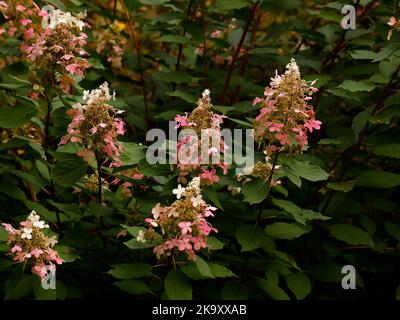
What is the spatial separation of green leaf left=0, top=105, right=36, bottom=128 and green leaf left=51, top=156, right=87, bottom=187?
0.32 meters

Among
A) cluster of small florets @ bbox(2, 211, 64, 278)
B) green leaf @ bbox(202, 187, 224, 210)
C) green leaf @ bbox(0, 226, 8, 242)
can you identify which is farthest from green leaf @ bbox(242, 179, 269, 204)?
green leaf @ bbox(0, 226, 8, 242)

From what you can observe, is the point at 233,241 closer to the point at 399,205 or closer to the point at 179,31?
the point at 399,205

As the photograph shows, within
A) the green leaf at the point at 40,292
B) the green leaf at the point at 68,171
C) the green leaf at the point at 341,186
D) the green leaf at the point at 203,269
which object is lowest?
the green leaf at the point at 40,292

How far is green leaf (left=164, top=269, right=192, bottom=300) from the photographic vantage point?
2436 mm

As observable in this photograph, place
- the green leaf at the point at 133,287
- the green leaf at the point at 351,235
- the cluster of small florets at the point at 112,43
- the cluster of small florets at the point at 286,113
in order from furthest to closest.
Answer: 1. the cluster of small florets at the point at 112,43
2. the green leaf at the point at 351,235
3. the green leaf at the point at 133,287
4. the cluster of small florets at the point at 286,113

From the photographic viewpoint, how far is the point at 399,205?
341 centimetres

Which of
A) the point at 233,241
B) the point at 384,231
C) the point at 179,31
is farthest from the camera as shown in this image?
the point at 179,31

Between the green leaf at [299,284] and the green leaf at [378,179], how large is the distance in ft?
1.80

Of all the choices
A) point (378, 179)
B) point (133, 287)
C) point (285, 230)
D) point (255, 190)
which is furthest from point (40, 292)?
point (378, 179)

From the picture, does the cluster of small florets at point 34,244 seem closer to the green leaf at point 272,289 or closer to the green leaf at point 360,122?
the green leaf at point 272,289

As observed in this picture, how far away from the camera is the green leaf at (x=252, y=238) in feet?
8.84

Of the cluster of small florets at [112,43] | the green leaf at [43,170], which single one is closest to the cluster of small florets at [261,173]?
the green leaf at [43,170]

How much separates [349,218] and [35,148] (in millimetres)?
2039
